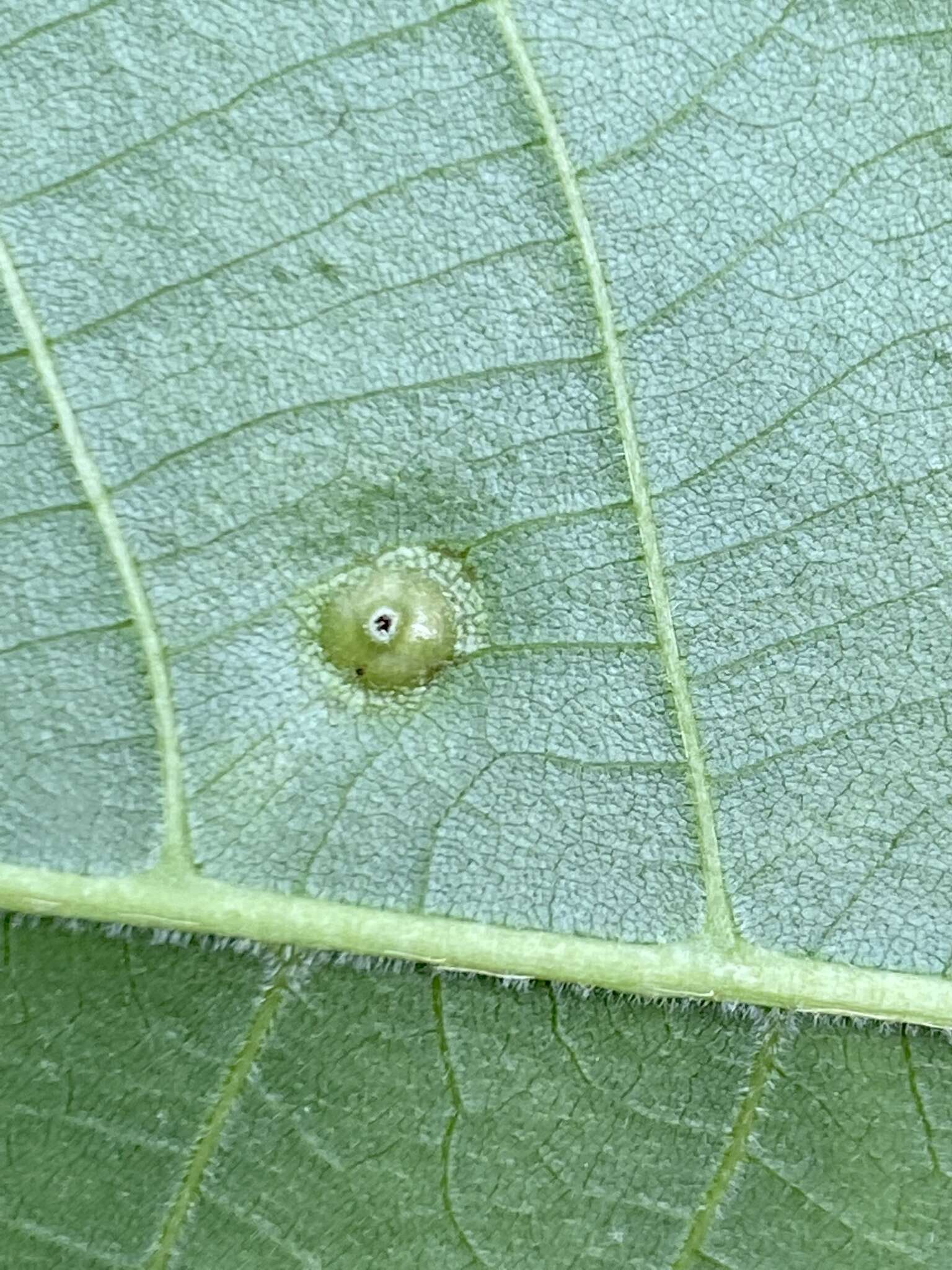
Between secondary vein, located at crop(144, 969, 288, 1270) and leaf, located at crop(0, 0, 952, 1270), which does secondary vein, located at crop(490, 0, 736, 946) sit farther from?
secondary vein, located at crop(144, 969, 288, 1270)

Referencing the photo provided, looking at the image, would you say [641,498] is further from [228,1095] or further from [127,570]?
[228,1095]

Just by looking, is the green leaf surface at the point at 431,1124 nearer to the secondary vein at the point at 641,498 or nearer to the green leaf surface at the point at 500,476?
the green leaf surface at the point at 500,476

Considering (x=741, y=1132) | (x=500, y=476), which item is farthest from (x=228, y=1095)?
(x=500, y=476)

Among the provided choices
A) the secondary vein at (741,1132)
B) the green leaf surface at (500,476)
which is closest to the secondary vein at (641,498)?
the green leaf surface at (500,476)

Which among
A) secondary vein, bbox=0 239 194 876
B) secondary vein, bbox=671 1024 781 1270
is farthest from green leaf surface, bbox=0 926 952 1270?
secondary vein, bbox=0 239 194 876

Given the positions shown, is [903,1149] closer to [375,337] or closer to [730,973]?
[730,973]

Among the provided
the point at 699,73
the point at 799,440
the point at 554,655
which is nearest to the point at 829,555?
the point at 799,440
